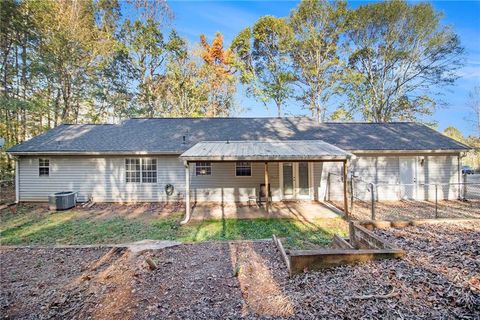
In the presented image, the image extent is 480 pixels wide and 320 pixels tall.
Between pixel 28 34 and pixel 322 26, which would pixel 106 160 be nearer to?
pixel 28 34

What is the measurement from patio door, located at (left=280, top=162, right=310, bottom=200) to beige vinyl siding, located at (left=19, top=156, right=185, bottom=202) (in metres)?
4.53

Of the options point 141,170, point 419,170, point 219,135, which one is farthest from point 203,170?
point 419,170

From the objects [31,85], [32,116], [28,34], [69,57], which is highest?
[28,34]

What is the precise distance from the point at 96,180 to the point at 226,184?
5769mm

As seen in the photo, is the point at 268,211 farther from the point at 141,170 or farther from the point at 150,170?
the point at 141,170

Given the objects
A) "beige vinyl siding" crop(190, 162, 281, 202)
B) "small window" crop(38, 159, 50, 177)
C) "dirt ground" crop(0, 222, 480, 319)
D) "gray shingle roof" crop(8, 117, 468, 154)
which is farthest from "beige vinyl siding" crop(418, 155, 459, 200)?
"small window" crop(38, 159, 50, 177)

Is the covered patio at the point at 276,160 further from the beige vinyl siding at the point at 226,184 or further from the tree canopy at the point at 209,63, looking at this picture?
the tree canopy at the point at 209,63

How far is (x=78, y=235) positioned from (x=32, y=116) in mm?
15131

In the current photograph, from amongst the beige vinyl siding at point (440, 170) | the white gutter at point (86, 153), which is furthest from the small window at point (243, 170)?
the beige vinyl siding at point (440, 170)

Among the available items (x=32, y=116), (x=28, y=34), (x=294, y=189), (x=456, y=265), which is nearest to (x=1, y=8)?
(x=28, y=34)

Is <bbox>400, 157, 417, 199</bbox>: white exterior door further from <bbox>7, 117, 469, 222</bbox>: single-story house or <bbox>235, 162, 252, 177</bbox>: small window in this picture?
<bbox>235, 162, 252, 177</bbox>: small window

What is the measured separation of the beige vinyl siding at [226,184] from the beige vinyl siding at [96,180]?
745mm

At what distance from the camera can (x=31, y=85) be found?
54.0 ft

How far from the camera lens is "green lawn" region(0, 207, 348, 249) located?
19.9 ft
